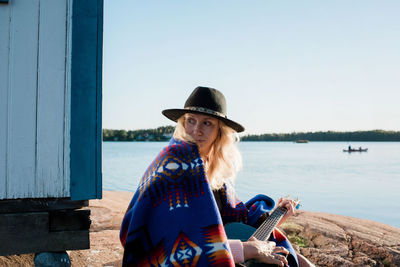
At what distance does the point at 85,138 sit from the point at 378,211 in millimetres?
18478

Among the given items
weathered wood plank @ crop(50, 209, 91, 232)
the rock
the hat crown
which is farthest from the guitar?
the rock

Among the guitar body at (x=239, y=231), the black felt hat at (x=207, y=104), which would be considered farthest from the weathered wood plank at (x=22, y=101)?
the guitar body at (x=239, y=231)

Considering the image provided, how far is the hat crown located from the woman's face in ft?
0.26

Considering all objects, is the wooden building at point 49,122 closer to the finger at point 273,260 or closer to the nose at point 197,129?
the nose at point 197,129

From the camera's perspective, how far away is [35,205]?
322 centimetres

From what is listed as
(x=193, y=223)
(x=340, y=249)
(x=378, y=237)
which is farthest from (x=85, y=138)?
(x=378, y=237)

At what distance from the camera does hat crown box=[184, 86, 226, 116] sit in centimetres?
252

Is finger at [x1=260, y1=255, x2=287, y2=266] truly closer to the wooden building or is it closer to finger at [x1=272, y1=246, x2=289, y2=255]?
finger at [x1=272, y1=246, x2=289, y2=255]

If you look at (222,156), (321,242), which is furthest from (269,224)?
(321,242)

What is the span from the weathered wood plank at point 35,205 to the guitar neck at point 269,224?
69.6 inches

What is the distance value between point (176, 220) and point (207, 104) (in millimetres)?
921

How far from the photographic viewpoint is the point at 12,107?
308 centimetres

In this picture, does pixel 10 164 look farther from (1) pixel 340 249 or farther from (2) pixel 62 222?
(1) pixel 340 249

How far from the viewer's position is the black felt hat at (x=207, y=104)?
251cm
